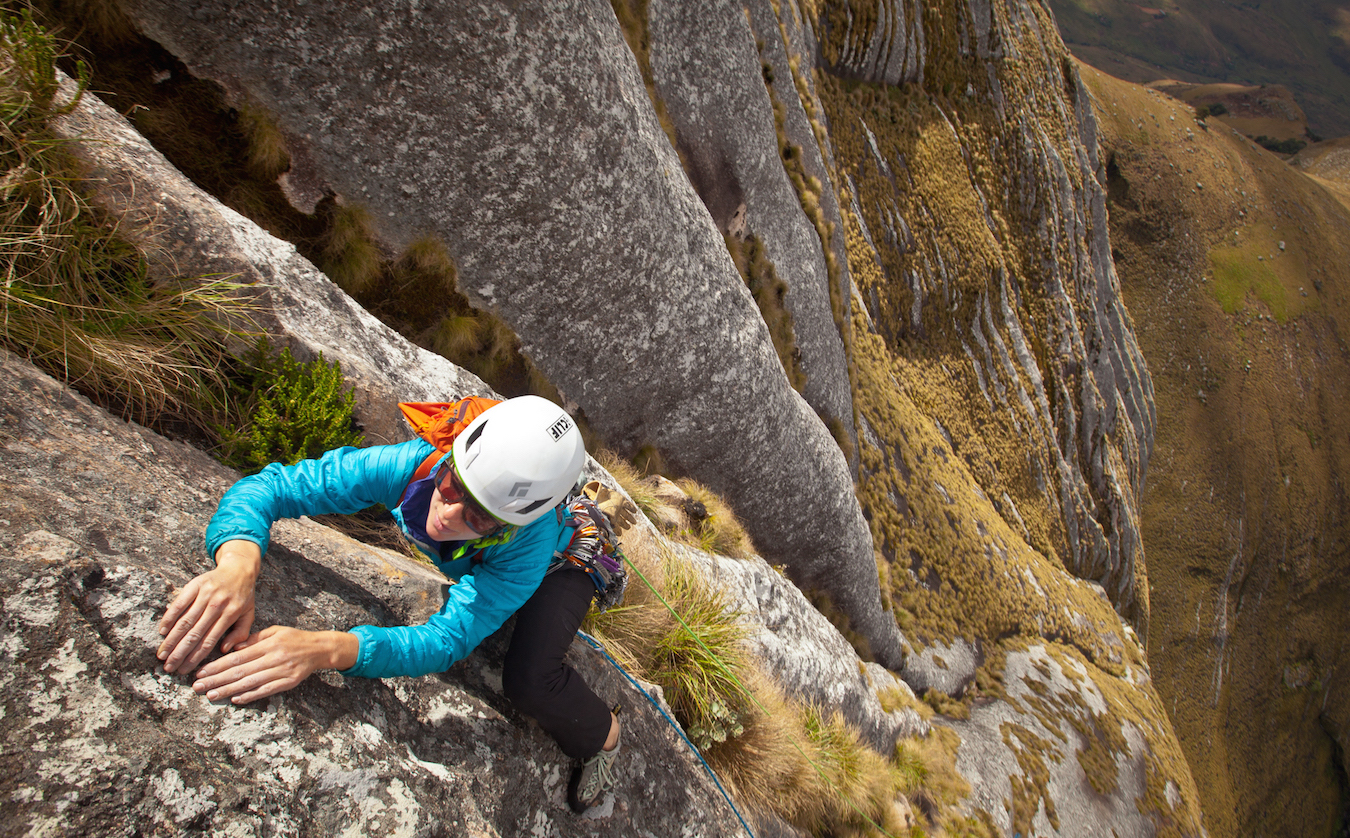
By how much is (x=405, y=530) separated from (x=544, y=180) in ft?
17.1

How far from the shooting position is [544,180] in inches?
292

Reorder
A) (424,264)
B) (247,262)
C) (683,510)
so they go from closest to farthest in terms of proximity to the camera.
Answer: (247,262)
(424,264)
(683,510)

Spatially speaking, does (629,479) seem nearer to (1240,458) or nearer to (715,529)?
(715,529)

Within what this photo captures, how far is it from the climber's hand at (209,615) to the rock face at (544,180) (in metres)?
5.30

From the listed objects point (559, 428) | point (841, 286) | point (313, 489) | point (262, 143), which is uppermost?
point (841, 286)

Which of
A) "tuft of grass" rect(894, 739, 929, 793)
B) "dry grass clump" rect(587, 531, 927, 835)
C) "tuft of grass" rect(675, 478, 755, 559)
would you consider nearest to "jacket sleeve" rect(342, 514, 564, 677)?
"dry grass clump" rect(587, 531, 927, 835)

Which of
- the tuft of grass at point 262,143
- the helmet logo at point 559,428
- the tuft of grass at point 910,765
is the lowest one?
the tuft of grass at point 910,765

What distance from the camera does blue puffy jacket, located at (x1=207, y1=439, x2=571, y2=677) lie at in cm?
312

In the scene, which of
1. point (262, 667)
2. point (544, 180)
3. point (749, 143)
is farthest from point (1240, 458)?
point (262, 667)

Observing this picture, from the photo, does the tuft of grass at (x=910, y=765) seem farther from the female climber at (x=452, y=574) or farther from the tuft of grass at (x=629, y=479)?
the female climber at (x=452, y=574)

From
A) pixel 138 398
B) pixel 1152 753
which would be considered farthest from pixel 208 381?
pixel 1152 753

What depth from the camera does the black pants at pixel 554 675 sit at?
152 inches

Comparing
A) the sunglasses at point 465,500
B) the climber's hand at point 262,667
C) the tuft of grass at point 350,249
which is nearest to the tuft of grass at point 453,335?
the tuft of grass at point 350,249

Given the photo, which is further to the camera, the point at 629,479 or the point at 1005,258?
the point at 1005,258
